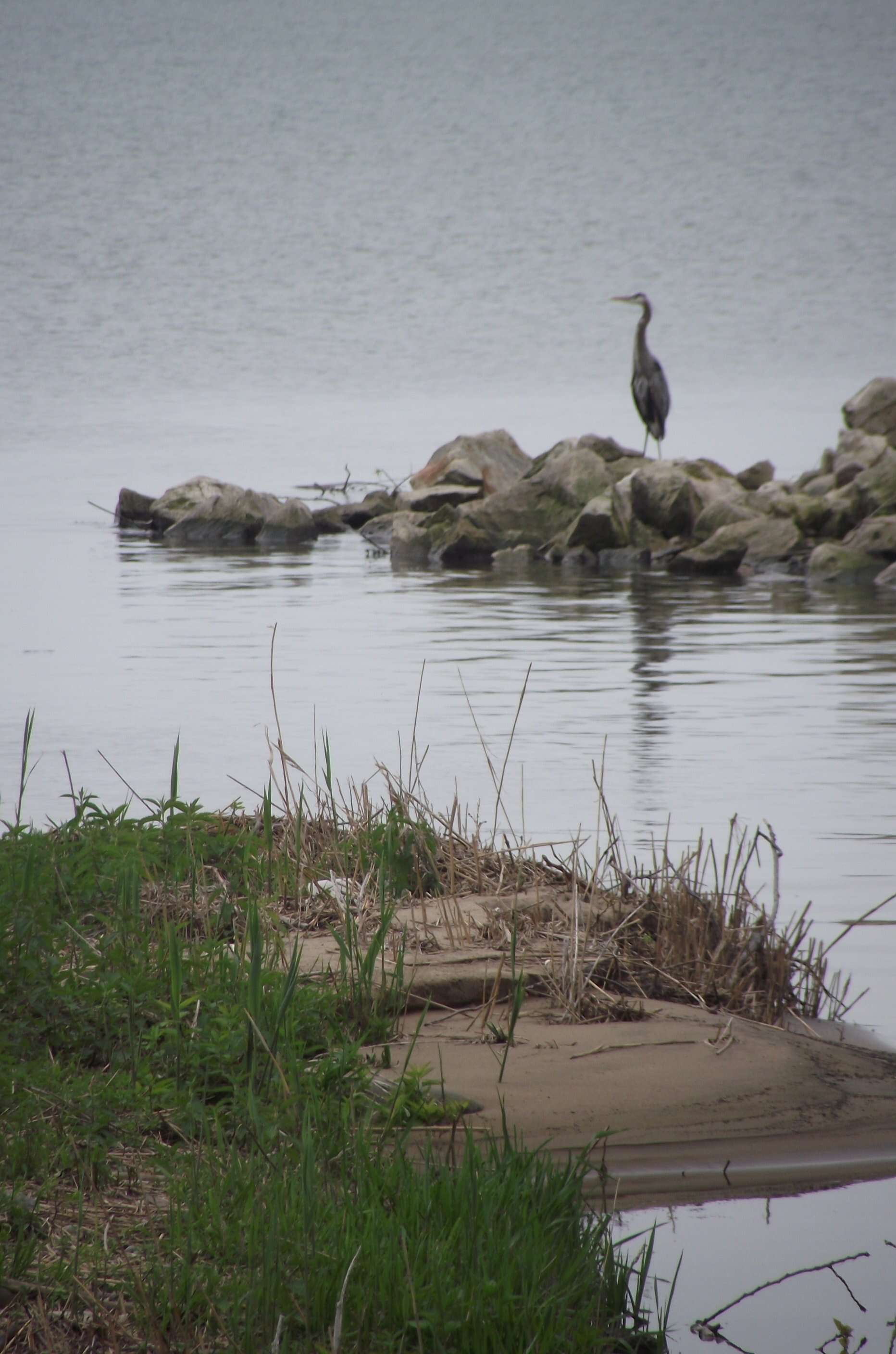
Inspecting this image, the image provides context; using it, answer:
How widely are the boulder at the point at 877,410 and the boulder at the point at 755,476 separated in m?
1.82

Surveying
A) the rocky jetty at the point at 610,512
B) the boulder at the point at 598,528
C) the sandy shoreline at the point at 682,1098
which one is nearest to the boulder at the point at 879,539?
the rocky jetty at the point at 610,512

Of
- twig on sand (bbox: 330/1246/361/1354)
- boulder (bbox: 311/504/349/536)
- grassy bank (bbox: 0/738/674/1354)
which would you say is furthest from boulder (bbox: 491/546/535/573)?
twig on sand (bbox: 330/1246/361/1354)

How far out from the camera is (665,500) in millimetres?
25453

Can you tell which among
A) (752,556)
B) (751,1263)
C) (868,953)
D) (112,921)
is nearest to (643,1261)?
(751,1263)

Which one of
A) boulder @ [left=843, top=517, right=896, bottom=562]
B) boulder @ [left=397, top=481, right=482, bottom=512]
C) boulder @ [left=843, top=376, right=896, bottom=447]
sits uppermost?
boulder @ [left=843, top=376, right=896, bottom=447]

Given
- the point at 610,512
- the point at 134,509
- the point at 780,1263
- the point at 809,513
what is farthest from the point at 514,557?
the point at 780,1263

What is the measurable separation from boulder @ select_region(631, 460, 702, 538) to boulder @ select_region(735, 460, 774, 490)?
5.03 metres

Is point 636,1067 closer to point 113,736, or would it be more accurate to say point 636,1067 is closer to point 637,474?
point 113,736

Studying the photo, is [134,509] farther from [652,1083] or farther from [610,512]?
[652,1083]

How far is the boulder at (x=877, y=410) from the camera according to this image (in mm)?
30109

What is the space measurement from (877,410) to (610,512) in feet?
25.0

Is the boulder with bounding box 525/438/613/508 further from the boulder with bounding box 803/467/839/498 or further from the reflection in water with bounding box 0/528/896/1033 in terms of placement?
the reflection in water with bounding box 0/528/896/1033

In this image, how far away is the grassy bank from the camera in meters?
2.90

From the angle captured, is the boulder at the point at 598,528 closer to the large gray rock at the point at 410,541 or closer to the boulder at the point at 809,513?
the boulder at the point at 809,513
